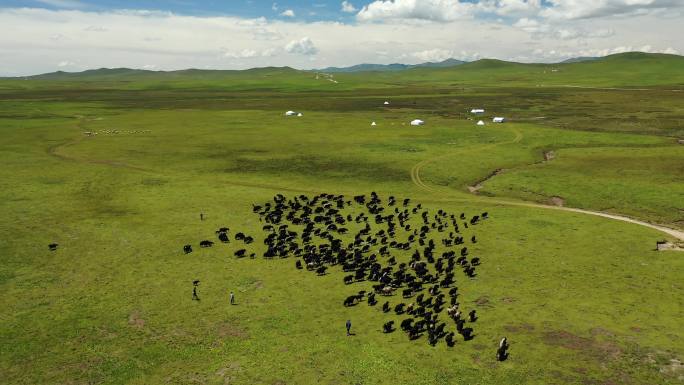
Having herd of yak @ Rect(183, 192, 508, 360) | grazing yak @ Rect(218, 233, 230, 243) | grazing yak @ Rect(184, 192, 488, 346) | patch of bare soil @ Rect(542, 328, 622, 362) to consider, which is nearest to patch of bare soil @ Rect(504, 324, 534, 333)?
patch of bare soil @ Rect(542, 328, 622, 362)

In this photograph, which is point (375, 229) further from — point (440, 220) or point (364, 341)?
point (364, 341)

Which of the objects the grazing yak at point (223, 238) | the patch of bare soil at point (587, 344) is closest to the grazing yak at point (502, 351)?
the patch of bare soil at point (587, 344)

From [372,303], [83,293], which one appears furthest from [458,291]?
[83,293]

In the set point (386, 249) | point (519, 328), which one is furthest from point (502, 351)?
point (386, 249)

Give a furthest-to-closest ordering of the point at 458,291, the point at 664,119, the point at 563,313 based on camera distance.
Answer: the point at 664,119 < the point at 458,291 < the point at 563,313

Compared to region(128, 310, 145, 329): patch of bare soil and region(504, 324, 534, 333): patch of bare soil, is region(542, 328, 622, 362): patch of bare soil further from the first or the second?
region(128, 310, 145, 329): patch of bare soil
